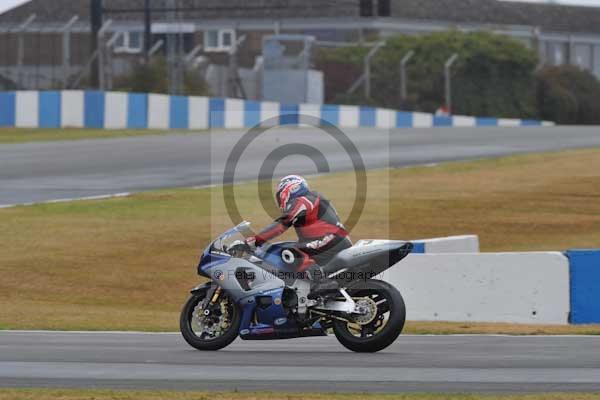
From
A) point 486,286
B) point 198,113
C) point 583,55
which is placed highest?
point 583,55

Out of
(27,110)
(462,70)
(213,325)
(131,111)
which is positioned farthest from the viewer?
(462,70)

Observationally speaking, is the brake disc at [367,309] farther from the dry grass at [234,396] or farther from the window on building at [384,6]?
the window on building at [384,6]

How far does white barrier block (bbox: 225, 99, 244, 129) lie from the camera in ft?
137

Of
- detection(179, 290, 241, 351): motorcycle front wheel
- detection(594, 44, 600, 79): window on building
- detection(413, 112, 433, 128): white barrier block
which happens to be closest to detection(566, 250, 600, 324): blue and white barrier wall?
detection(179, 290, 241, 351): motorcycle front wheel

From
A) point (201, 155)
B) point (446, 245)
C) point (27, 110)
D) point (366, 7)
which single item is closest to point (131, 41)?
point (366, 7)

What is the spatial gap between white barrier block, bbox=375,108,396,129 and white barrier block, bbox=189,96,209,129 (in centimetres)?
1000

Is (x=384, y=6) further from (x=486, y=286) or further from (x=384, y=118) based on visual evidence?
(x=486, y=286)

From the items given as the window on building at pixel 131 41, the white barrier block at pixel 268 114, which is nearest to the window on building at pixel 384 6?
the white barrier block at pixel 268 114

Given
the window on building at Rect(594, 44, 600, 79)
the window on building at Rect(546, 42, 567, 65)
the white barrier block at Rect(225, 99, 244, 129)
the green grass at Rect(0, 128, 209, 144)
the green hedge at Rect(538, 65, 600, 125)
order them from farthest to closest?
the window on building at Rect(594, 44, 600, 79), the window on building at Rect(546, 42, 567, 65), the green hedge at Rect(538, 65, 600, 125), the white barrier block at Rect(225, 99, 244, 129), the green grass at Rect(0, 128, 209, 144)

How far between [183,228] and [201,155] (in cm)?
1049

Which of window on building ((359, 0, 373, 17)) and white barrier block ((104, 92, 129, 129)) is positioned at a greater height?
window on building ((359, 0, 373, 17))

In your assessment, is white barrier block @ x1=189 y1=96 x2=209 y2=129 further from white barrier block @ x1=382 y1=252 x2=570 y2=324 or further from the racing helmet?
the racing helmet

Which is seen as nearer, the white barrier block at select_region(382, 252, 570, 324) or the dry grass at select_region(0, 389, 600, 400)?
the dry grass at select_region(0, 389, 600, 400)

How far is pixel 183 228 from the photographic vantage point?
68.8 ft
